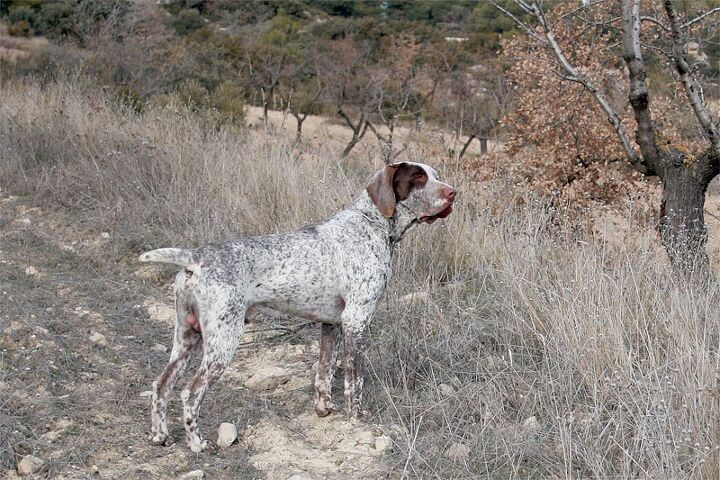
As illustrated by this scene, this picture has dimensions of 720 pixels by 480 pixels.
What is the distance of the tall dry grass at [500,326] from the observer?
11.8ft

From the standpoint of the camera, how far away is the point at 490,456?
380 cm

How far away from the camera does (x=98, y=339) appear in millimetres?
5375

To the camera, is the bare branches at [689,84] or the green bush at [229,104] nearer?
the bare branches at [689,84]

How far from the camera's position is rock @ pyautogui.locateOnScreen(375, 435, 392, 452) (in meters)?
4.01

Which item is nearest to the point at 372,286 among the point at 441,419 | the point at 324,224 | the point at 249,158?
the point at 324,224

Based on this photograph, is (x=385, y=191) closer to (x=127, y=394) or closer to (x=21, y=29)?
(x=127, y=394)

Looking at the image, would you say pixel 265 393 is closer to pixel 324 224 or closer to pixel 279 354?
pixel 279 354

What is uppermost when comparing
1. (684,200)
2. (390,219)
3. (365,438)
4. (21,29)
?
(390,219)

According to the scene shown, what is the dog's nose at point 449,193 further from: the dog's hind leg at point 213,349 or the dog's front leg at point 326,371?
the dog's hind leg at point 213,349

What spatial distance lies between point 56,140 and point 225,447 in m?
6.27

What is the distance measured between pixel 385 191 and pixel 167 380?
1.33 meters

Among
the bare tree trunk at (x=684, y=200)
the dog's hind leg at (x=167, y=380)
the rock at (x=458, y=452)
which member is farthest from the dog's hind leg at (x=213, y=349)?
the bare tree trunk at (x=684, y=200)

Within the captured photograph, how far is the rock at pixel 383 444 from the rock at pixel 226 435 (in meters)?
0.68

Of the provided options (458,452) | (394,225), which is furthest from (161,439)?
(394,225)
